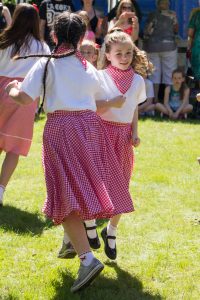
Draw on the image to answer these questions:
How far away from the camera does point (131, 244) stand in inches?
173

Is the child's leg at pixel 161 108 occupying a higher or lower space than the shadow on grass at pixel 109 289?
lower

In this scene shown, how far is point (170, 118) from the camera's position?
31.6ft

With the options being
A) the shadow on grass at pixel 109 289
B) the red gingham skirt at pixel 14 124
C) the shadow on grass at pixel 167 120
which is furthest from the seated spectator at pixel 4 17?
the shadow on grass at pixel 109 289

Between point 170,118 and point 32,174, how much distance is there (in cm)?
386

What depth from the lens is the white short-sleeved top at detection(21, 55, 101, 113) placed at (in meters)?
3.47

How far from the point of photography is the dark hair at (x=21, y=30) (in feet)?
16.4

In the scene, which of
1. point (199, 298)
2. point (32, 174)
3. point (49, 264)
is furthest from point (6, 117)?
point (199, 298)

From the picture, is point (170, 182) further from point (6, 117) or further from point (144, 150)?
point (6, 117)

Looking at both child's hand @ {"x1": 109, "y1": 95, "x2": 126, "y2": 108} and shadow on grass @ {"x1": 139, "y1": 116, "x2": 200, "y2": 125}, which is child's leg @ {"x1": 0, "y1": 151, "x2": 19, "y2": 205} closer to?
child's hand @ {"x1": 109, "y1": 95, "x2": 126, "y2": 108}

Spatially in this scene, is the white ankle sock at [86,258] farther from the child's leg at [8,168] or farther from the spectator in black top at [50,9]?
the spectator in black top at [50,9]

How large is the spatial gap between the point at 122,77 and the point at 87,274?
1.35 metres

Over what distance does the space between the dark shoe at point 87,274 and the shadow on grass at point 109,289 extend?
75 mm

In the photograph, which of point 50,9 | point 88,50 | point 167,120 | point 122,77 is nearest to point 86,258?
point 122,77

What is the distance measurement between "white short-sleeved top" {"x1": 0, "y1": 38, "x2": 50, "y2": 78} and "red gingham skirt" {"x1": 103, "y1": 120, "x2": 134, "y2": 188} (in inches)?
51.9
